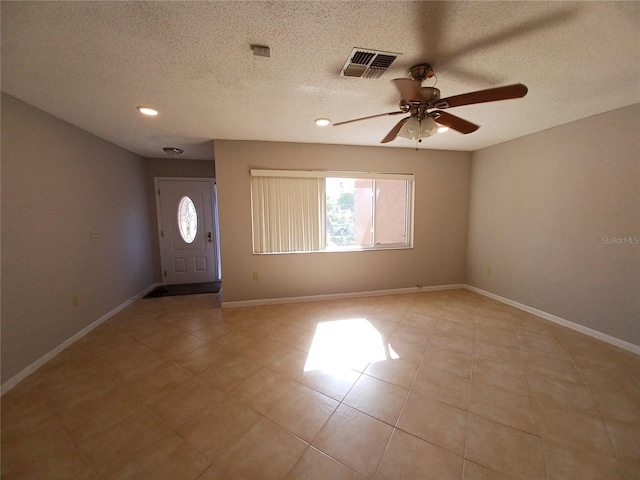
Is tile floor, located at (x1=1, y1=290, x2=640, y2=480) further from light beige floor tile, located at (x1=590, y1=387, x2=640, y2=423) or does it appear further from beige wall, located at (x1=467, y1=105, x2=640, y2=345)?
beige wall, located at (x1=467, y1=105, x2=640, y2=345)

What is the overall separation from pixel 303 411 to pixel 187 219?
422 centimetres

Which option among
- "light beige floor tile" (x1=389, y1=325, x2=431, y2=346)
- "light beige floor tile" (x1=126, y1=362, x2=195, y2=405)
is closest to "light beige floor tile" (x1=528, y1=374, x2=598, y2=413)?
"light beige floor tile" (x1=389, y1=325, x2=431, y2=346)

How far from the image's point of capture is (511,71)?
172cm

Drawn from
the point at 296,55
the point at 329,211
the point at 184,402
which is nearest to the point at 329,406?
the point at 184,402

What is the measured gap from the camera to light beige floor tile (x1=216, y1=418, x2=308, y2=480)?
1260 millimetres

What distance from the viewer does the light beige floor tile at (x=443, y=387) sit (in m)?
1.75

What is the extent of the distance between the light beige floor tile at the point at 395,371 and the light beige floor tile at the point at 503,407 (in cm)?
44

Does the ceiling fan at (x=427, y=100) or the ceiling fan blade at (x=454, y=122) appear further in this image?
the ceiling fan blade at (x=454, y=122)

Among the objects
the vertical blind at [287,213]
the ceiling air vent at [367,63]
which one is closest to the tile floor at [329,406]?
the vertical blind at [287,213]

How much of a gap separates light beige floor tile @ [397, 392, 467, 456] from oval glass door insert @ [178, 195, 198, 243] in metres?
4.52

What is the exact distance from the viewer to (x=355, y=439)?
144 centimetres

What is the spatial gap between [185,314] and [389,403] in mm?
2835

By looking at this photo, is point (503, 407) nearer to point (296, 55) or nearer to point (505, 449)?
point (505, 449)

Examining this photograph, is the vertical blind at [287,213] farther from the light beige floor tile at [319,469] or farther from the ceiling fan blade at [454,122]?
the light beige floor tile at [319,469]
